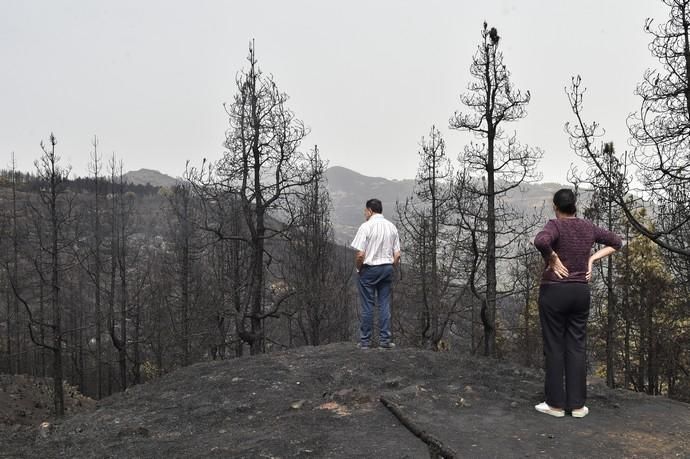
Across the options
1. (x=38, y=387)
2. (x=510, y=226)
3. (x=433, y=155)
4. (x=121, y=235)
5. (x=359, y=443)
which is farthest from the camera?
(x=121, y=235)

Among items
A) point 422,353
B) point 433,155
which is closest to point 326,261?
point 433,155

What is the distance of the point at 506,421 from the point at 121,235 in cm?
3131

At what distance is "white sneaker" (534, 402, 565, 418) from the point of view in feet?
14.9

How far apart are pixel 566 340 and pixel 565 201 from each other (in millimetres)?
1361

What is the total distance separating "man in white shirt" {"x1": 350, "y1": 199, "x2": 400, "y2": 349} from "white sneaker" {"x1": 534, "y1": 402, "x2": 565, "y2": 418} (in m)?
2.99

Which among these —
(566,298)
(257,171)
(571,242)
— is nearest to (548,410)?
(566,298)

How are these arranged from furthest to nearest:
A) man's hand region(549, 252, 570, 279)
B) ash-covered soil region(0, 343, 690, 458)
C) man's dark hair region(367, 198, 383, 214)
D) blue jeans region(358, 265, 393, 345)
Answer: man's dark hair region(367, 198, 383, 214), blue jeans region(358, 265, 393, 345), man's hand region(549, 252, 570, 279), ash-covered soil region(0, 343, 690, 458)

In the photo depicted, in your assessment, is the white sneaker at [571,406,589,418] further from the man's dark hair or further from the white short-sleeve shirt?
the man's dark hair

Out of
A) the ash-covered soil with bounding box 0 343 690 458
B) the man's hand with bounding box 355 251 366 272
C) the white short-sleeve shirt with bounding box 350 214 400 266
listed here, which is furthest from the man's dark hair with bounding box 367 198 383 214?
the ash-covered soil with bounding box 0 343 690 458

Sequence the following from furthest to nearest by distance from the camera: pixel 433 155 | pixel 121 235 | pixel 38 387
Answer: pixel 121 235, pixel 38 387, pixel 433 155

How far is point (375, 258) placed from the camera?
718cm

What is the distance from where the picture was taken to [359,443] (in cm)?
387

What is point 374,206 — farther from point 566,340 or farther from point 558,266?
point 566,340

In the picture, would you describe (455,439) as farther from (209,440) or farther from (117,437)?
(117,437)
